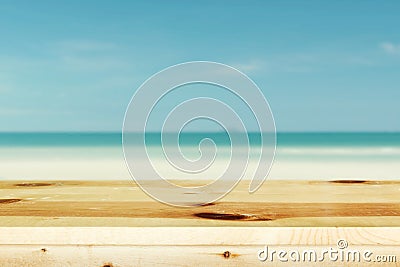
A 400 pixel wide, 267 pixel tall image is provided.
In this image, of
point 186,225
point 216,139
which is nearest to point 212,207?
point 186,225

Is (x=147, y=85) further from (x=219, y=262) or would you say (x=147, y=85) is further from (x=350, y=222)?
(x=219, y=262)

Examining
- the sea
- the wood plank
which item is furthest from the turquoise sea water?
the wood plank

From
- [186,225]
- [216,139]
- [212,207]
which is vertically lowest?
[186,225]

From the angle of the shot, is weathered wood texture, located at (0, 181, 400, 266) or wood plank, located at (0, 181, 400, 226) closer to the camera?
weathered wood texture, located at (0, 181, 400, 266)

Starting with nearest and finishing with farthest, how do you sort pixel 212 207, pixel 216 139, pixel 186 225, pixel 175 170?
pixel 186 225 → pixel 212 207 → pixel 175 170 → pixel 216 139

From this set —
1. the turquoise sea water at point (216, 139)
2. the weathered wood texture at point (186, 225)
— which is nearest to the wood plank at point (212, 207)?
the weathered wood texture at point (186, 225)

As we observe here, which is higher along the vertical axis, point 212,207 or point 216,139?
point 216,139

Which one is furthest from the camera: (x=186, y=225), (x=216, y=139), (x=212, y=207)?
(x=216, y=139)

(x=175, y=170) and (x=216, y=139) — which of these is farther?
(x=216, y=139)

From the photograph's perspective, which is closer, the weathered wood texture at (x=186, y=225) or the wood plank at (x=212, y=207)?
the weathered wood texture at (x=186, y=225)

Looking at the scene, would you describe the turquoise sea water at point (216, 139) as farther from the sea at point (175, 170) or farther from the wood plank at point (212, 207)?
the wood plank at point (212, 207)

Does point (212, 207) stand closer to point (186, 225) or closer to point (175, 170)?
point (186, 225)

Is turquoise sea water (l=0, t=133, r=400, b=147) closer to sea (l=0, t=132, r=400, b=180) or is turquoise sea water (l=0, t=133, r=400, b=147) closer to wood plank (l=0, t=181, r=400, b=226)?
sea (l=0, t=132, r=400, b=180)

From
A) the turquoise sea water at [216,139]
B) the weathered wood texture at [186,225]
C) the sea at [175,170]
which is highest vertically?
the turquoise sea water at [216,139]
